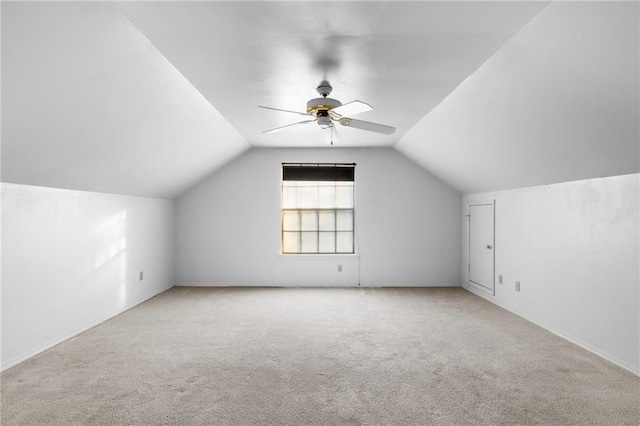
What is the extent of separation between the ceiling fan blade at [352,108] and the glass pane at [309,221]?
3.43 meters

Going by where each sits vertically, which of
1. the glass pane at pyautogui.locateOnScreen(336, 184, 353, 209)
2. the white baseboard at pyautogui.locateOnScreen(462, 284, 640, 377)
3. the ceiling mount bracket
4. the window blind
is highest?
the ceiling mount bracket

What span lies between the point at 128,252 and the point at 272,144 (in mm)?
2594

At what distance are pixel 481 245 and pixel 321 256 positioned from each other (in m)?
2.49

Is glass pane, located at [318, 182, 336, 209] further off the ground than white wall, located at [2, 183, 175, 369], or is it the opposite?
glass pane, located at [318, 182, 336, 209]

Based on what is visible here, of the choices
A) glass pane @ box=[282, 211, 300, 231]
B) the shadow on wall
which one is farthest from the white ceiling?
glass pane @ box=[282, 211, 300, 231]

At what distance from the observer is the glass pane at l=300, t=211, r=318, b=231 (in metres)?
6.23

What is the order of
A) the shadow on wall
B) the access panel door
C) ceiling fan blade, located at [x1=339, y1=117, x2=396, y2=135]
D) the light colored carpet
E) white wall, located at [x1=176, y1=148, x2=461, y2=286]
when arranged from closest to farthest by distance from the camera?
1. the light colored carpet
2. ceiling fan blade, located at [x1=339, y1=117, x2=396, y2=135]
3. the shadow on wall
4. the access panel door
5. white wall, located at [x1=176, y1=148, x2=461, y2=286]

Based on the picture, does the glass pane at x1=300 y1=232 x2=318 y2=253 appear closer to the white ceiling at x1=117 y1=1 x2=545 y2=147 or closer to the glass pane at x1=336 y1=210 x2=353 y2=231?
the glass pane at x1=336 y1=210 x2=353 y2=231

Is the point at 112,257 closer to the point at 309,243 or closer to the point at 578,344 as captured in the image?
→ the point at 309,243

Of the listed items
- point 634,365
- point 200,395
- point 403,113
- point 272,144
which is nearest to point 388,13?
point 403,113

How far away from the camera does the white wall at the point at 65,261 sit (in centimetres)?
300

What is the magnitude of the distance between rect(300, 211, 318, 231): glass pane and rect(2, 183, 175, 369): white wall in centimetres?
236

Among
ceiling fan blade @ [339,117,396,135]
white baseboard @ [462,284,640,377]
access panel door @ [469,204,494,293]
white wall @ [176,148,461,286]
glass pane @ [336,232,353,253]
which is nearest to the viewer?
white baseboard @ [462,284,640,377]

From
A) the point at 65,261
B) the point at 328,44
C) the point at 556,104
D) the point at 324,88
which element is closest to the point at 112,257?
the point at 65,261
